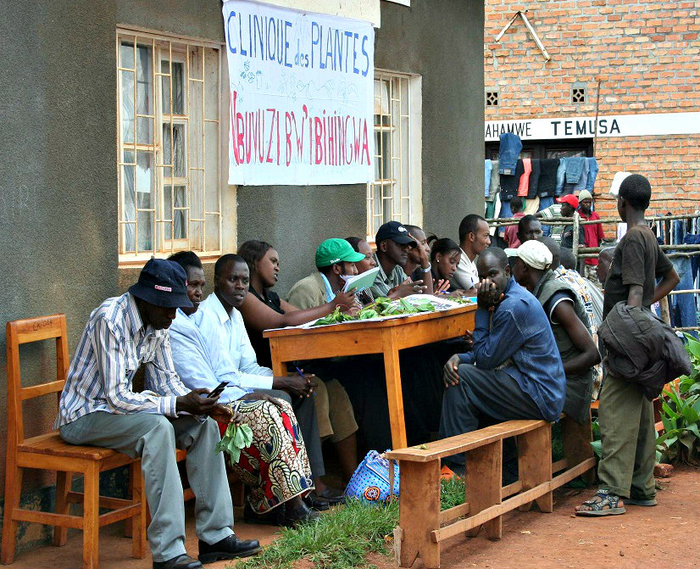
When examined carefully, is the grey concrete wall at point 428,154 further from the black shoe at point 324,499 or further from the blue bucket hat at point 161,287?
the blue bucket hat at point 161,287

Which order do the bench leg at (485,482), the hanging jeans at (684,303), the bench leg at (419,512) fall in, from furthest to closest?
the hanging jeans at (684,303)
the bench leg at (485,482)
the bench leg at (419,512)

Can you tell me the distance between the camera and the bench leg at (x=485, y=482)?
5844 millimetres

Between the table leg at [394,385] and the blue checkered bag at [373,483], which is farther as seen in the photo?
the blue checkered bag at [373,483]

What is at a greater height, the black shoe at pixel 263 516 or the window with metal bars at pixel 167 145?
the window with metal bars at pixel 167 145

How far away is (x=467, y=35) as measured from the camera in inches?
408

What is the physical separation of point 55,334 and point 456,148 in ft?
18.1

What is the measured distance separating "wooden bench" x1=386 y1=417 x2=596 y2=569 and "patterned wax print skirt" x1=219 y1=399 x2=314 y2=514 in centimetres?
70

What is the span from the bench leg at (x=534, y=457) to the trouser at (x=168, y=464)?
1982 millimetres

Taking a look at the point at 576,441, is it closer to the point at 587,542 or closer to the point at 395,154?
the point at 587,542

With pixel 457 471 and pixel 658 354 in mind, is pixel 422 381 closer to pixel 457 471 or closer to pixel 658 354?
pixel 457 471

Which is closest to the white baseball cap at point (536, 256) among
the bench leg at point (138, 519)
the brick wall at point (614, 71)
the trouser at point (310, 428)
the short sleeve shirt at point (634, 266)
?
the short sleeve shirt at point (634, 266)

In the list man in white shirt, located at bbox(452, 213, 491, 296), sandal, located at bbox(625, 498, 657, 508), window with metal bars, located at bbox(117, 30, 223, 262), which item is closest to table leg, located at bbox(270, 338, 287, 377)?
window with metal bars, located at bbox(117, 30, 223, 262)

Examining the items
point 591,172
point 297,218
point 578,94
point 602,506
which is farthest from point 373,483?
point 578,94

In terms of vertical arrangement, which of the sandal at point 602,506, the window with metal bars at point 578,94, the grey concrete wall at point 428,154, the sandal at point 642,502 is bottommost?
the sandal at point 642,502
